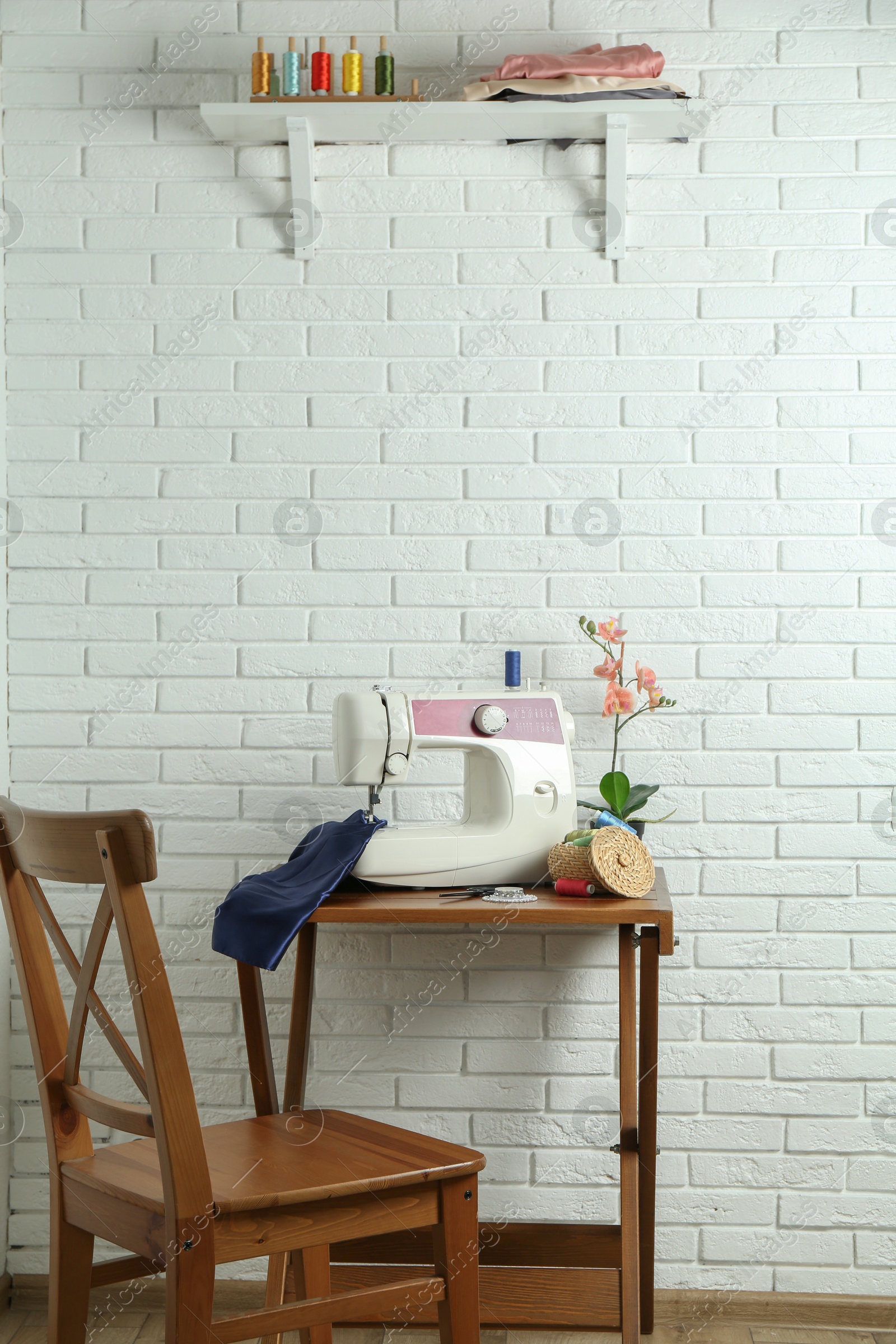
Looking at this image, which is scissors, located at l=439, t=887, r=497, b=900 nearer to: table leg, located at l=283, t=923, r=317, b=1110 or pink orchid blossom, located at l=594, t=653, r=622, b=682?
table leg, located at l=283, t=923, r=317, b=1110

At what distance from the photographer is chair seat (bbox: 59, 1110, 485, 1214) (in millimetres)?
1276

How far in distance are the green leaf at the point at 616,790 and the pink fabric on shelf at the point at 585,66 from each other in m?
1.28

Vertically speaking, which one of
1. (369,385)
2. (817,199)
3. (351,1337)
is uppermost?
(817,199)

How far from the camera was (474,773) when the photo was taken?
1.80m

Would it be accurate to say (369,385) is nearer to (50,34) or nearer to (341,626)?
(341,626)

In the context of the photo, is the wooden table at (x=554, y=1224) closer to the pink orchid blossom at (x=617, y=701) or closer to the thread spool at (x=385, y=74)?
the pink orchid blossom at (x=617, y=701)

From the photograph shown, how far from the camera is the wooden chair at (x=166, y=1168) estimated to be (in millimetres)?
1190

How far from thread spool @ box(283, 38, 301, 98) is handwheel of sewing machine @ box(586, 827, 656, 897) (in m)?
1.48

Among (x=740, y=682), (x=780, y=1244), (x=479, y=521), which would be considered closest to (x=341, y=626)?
(x=479, y=521)

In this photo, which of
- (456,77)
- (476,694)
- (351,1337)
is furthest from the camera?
(456,77)

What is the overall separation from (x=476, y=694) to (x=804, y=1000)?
0.92m

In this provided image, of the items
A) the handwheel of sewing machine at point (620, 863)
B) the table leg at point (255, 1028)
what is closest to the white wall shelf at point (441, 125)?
the handwheel of sewing machine at point (620, 863)

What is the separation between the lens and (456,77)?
6.79 ft

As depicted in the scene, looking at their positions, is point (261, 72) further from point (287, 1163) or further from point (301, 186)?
point (287, 1163)
